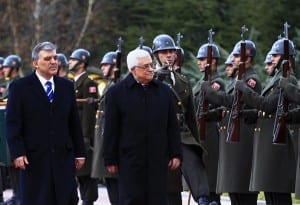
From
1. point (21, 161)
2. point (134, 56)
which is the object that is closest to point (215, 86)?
point (134, 56)

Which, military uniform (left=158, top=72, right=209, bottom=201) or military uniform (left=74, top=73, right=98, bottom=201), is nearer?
military uniform (left=158, top=72, right=209, bottom=201)

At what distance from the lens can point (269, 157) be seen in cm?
1531

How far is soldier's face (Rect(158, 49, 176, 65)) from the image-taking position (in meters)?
15.5

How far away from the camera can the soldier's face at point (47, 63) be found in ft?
43.9

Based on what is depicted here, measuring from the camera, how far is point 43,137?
43.5ft

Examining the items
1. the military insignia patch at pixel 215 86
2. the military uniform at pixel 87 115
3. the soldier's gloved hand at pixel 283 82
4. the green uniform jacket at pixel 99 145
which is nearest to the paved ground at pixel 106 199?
the military uniform at pixel 87 115

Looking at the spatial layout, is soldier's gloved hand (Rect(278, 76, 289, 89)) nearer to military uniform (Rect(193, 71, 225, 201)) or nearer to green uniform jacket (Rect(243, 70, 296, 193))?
green uniform jacket (Rect(243, 70, 296, 193))

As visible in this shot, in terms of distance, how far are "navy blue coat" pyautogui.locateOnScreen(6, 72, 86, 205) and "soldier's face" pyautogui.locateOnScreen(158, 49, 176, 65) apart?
2496mm

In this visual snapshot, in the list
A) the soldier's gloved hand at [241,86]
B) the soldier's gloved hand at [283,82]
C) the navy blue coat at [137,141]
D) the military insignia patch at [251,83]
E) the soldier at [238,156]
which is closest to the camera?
the navy blue coat at [137,141]

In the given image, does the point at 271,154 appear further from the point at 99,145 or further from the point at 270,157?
the point at 99,145

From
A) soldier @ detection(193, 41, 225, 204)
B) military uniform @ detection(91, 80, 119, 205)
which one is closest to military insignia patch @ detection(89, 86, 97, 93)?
military uniform @ detection(91, 80, 119, 205)

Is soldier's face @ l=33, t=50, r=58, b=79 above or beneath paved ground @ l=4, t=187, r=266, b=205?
above

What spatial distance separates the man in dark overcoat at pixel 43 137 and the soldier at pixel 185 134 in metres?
2.10

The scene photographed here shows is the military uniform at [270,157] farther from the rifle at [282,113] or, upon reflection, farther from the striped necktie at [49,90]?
the striped necktie at [49,90]
